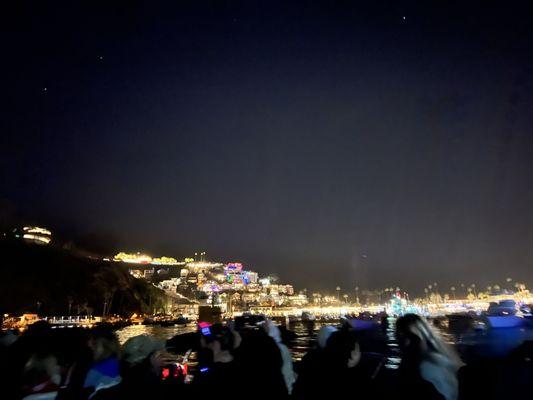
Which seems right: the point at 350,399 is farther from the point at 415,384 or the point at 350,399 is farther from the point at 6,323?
the point at 6,323

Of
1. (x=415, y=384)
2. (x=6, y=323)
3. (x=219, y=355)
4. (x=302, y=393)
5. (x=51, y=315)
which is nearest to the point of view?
(x=415, y=384)

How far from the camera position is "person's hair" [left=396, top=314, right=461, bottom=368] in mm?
2967

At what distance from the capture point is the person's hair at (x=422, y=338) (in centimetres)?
297

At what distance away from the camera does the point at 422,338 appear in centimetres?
304

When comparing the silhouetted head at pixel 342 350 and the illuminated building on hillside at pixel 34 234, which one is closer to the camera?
the silhouetted head at pixel 342 350

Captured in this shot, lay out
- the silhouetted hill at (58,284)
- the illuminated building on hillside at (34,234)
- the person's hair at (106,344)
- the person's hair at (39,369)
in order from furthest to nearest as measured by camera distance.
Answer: the illuminated building on hillside at (34,234), the silhouetted hill at (58,284), the person's hair at (106,344), the person's hair at (39,369)

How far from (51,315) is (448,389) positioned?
10626cm

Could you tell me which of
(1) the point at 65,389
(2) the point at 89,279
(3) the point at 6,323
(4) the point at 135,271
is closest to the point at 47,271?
(2) the point at 89,279

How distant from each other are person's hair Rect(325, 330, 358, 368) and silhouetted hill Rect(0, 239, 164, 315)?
337 ft

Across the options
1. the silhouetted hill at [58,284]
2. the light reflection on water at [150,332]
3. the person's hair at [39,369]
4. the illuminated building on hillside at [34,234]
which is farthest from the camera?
the illuminated building on hillside at [34,234]

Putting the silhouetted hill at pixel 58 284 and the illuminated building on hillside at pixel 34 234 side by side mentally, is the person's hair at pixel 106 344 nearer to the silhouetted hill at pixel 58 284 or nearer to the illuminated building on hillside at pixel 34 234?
the silhouetted hill at pixel 58 284

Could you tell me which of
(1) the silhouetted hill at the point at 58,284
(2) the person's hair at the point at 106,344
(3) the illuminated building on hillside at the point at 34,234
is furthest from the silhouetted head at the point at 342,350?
(3) the illuminated building on hillside at the point at 34,234

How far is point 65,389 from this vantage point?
4309 millimetres

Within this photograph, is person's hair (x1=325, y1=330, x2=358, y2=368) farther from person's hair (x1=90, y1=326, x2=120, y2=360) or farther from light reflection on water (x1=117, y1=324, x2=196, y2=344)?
light reflection on water (x1=117, y1=324, x2=196, y2=344)
